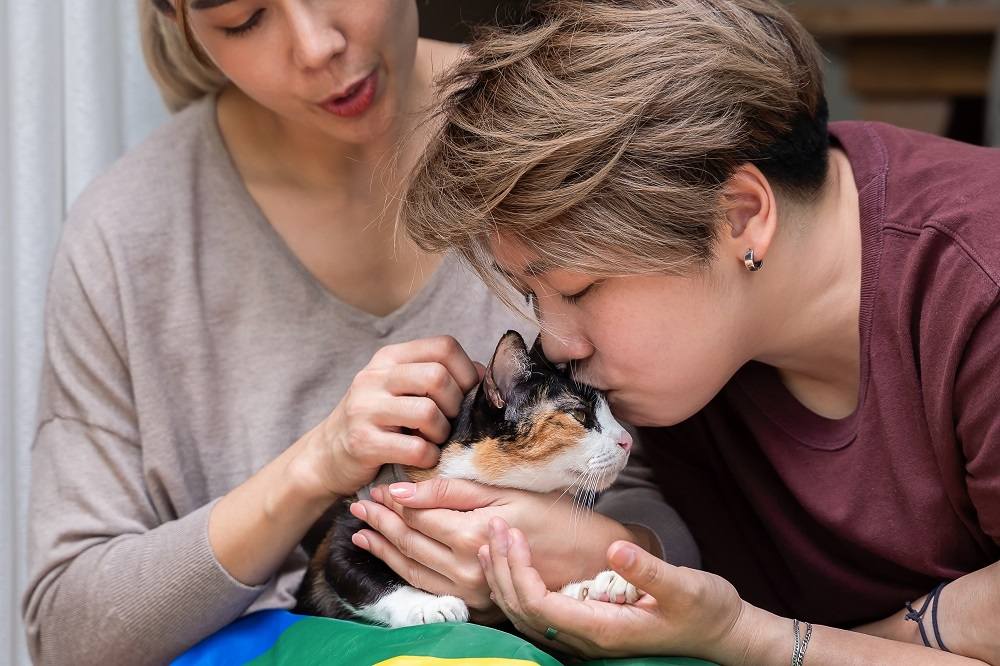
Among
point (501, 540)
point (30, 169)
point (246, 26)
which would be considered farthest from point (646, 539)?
point (30, 169)

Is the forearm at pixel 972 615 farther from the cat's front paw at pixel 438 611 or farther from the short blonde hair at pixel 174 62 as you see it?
the short blonde hair at pixel 174 62

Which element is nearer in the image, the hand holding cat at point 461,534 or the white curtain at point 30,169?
the hand holding cat at point 461,534

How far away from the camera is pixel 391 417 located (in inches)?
49.4

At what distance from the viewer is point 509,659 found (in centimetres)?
102

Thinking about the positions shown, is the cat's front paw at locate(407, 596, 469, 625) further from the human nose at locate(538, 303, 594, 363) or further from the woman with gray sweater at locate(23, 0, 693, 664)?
the human nose at locate(538, 303, 594, 363)

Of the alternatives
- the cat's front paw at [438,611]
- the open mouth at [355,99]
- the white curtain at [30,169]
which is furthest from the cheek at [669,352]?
the white curtain at [30,169]

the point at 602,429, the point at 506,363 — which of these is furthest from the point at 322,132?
the point at 602,429

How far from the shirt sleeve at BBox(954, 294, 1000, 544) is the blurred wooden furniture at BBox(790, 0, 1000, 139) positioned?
296 cm

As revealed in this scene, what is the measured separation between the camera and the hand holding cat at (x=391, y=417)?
1.26 meters

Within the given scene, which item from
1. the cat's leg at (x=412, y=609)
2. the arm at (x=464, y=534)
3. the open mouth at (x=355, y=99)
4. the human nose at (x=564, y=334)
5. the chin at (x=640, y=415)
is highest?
the open mouth at (x=355, y=99)

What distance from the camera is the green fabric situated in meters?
1.05

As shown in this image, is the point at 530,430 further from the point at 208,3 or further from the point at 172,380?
the point at 208,3

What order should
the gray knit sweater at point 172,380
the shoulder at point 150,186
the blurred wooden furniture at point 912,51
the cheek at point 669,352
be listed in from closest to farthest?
the cheek at point 669,352 < the gray knit sweater at point 172,380 < the shoulder at point 150,186 < the blurred wooden furniture at point 912,51

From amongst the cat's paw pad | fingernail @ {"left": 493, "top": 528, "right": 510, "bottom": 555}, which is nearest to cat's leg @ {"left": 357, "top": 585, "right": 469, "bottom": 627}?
the cat's paw pad
